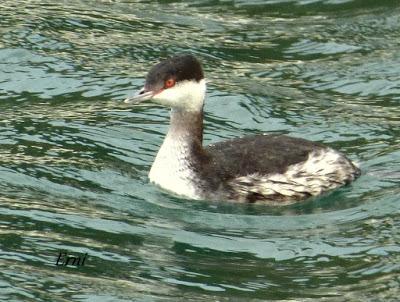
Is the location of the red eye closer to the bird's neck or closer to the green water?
the bird's neck

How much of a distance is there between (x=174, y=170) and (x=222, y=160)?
40cm

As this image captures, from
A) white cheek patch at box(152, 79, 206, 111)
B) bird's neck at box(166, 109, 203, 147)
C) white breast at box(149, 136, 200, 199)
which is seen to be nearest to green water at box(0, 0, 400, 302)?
white breast at box(149, 136, 200, 199)

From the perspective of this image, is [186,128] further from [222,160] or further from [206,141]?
[206,141]

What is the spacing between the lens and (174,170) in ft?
38.0

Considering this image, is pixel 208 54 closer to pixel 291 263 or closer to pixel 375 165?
pixel 375 165

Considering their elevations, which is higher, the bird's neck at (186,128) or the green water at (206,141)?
the bird's neck at (186,128)

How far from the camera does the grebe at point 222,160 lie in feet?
37.4

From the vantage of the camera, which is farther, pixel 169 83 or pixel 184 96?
pixel 184 96

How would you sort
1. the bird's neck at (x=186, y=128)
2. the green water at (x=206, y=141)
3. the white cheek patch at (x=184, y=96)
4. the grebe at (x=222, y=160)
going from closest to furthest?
the green water at (x=206, y=141)
the grebe at (x=222, y=160)
the white cheek patch at (x=184, y=96)
the bird's neck at (x=186, y=128)

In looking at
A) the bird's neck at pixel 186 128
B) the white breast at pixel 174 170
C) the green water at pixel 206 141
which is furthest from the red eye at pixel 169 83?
the green water at pixel 206 141

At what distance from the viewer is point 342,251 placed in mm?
10258

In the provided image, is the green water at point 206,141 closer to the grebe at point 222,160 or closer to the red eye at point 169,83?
the grebe at point 222,160

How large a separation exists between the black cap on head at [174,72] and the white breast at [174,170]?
0.57 m

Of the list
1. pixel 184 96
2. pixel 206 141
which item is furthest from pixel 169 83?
pixel 206 141
